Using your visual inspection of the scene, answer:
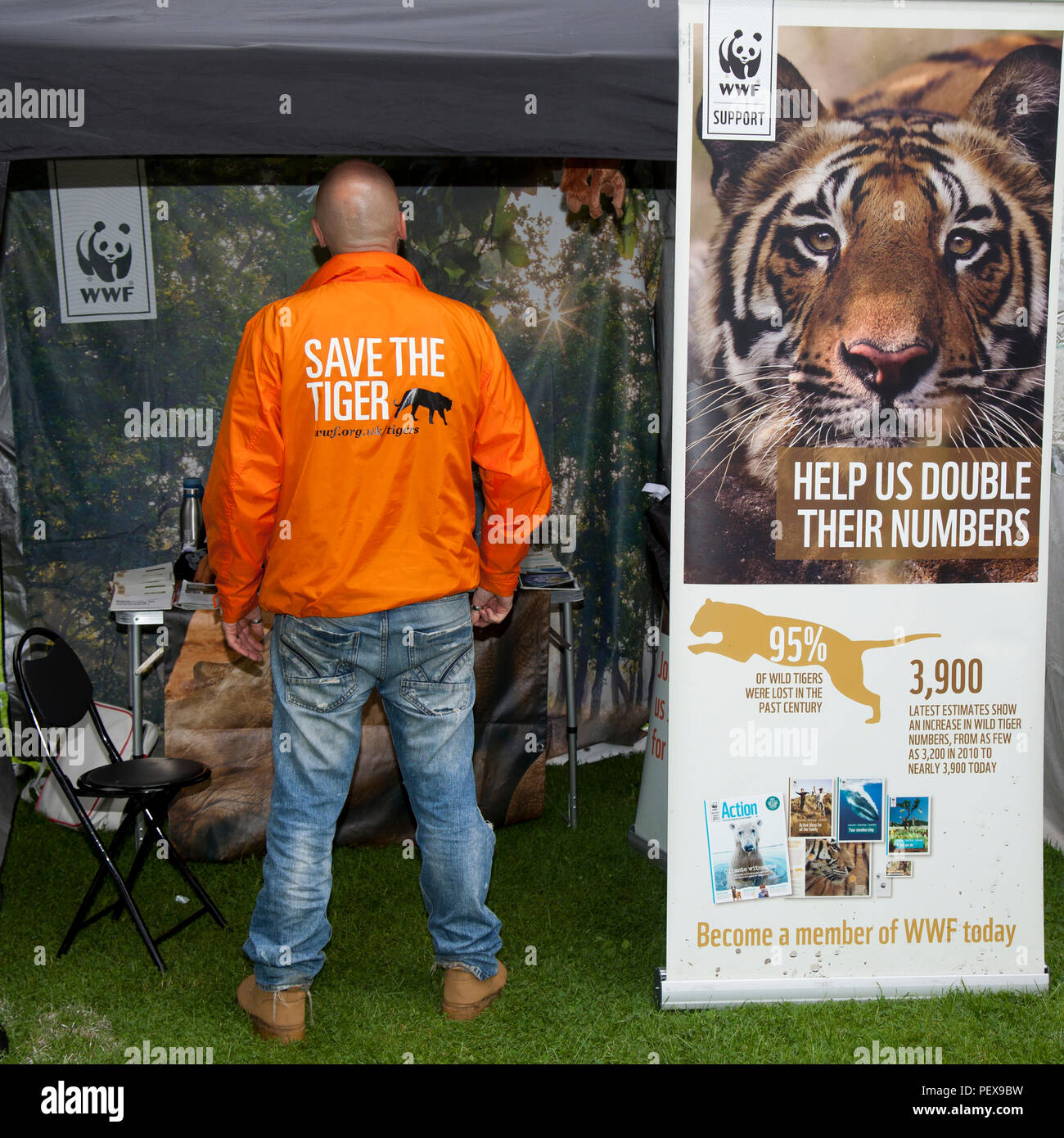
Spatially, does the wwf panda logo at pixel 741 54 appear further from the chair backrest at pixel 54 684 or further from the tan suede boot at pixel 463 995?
Result: the chair backrest at pixel 54 684

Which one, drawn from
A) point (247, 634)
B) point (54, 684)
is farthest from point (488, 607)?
point (54, 684)

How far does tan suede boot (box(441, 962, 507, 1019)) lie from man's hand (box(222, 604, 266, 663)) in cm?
90

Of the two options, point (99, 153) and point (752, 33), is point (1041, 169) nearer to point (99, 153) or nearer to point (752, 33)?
point (752, 33)

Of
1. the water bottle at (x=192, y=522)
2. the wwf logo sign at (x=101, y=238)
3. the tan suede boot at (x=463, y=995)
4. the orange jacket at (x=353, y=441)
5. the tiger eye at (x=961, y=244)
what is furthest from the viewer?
the wwf logo sign at (x=101, y=238)

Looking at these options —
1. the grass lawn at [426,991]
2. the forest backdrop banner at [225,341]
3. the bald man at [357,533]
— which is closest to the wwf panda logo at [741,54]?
the bald man at [357,533]

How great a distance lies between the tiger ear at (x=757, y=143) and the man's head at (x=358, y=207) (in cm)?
72

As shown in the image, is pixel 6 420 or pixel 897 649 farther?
pixel 6 420

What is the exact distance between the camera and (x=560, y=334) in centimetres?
446

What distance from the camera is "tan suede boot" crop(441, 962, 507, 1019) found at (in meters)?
2.62

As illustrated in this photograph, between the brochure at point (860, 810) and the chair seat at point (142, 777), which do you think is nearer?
the brochure at point (860, 810)

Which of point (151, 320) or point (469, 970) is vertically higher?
point (151, 320)

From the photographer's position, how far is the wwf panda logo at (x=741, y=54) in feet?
7.84
